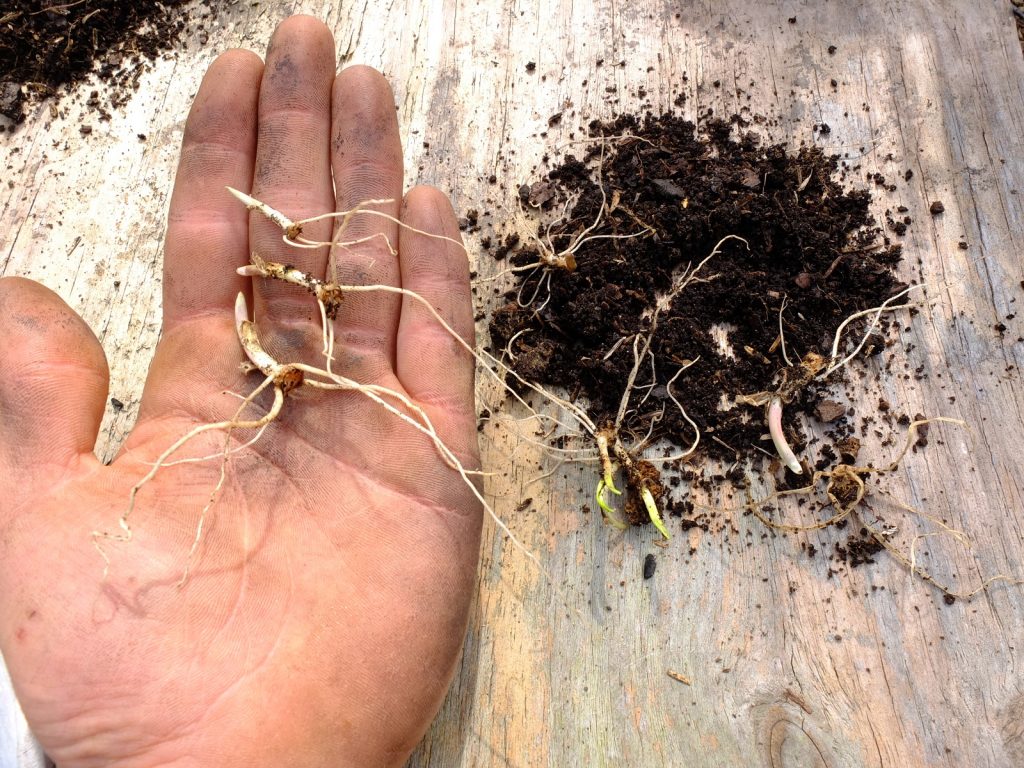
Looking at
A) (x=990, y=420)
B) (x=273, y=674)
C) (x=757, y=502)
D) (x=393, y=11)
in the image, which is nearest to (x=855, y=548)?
(x=757, y=502)

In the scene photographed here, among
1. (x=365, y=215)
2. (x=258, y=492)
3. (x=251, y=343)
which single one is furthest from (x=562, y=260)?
(x=258, y=492)

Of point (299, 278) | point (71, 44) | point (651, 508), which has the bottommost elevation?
point (651, 508)

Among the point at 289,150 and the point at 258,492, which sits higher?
the point at 289,150

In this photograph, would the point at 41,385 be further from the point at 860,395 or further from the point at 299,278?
the point at 860,395

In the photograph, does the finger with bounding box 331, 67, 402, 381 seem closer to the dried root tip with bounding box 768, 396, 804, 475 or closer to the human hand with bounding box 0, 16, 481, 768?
the human hand with bounding box 0, 16, 481, 768

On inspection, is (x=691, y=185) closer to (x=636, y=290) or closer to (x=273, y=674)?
(x=636, y=290)

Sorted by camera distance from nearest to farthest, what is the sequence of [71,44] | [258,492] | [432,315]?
[258,492]
[432,315]
[71,44]

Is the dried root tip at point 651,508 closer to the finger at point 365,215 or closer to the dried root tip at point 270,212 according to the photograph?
the finger at point 365,215

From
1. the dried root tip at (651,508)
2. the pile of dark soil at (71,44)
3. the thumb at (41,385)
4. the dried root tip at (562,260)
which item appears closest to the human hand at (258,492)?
the thumb at (41,385)

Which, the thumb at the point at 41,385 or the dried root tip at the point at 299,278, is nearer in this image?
the thumb at the point at 41,385
